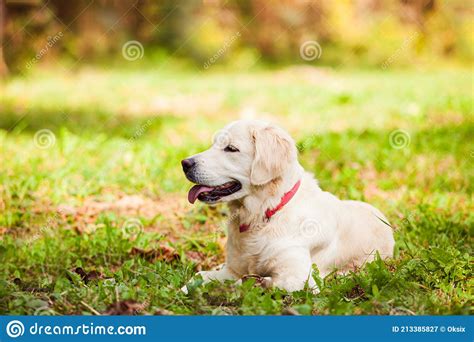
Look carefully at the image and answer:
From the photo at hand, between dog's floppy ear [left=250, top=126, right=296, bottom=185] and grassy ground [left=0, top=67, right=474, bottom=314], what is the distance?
27.4 inches

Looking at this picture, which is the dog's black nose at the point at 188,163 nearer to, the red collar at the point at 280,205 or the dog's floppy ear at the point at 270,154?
the dog's floppy ear at the point at 270,154

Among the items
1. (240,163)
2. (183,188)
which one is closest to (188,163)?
(240,163)

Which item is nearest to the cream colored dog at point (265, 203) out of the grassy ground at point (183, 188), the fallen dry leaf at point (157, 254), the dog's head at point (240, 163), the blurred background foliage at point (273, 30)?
the dog's head at point (240, 163)

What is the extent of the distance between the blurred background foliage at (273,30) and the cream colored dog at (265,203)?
12.7m

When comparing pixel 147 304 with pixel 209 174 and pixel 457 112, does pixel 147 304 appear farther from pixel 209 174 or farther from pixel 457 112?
pixel 457 112

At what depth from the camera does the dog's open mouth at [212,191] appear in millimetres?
4629

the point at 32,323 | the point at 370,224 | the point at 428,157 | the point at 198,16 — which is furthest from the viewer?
the point at 198,16

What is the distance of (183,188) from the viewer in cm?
712

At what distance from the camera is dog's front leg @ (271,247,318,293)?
14.5 feet

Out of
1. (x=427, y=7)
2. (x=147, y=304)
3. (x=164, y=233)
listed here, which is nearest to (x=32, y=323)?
Answer: (x=147, y=304)

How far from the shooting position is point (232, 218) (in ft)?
15.9

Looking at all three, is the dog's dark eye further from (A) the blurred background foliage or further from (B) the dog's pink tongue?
(A) the blurred background foliage

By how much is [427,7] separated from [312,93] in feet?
28.6

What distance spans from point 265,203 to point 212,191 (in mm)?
340
